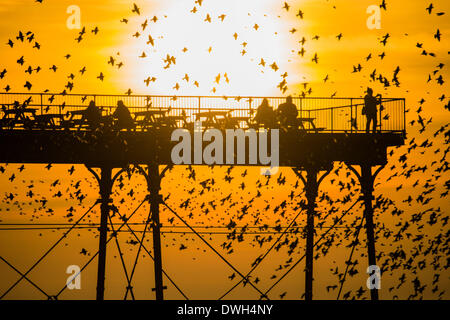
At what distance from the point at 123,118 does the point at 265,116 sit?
3897 mm

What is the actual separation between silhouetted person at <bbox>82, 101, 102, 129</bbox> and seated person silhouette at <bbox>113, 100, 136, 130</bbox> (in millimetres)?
492

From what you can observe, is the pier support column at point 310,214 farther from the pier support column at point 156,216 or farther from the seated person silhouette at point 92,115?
the seated person silhouette at point 92,115

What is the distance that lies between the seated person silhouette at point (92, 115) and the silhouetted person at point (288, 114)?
16.3 ft

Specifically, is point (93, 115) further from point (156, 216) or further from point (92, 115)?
point (156, 216)

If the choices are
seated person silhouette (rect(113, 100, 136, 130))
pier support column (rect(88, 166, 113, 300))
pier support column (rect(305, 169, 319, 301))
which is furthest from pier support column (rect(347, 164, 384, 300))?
pier support column (rect(88, 166, 113, 300))

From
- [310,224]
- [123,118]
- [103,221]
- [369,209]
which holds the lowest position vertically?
[310,224]

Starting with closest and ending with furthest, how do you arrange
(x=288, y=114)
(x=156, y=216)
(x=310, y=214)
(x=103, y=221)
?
(x=288, y=114)
(x=156, y=216)
(x=103, y=221)
(x=310, y=214)

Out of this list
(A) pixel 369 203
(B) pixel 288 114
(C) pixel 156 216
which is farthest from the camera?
(A) pixel 369 203

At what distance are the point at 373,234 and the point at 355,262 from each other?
3.58 feet

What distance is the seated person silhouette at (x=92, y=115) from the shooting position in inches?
1000

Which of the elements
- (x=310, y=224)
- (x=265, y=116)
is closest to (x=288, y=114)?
(x=265, y=116)

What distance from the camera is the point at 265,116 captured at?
25703 mm

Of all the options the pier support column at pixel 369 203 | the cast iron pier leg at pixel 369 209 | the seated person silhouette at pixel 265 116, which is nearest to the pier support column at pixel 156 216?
the seated person silhouette at pixel 265 116
